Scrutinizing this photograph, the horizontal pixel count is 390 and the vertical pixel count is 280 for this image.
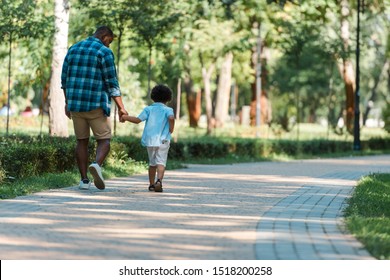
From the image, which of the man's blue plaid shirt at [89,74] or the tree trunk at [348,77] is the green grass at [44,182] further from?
the tree trunk at [348,77]

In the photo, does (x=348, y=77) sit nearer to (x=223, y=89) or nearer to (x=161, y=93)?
(x=223, y=89)

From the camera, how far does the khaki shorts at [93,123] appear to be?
13172 mm

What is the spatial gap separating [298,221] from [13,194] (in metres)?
3.91

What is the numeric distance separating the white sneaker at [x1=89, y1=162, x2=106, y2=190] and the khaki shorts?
0.59 meters

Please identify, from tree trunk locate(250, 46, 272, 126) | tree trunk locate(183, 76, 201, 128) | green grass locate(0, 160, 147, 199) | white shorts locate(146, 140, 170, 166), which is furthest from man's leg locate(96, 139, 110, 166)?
tree trunk locate(183, 76, 201, 128)

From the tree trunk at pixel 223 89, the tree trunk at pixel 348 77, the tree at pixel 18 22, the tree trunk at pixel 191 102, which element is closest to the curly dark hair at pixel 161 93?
the tree at pixel 18 22

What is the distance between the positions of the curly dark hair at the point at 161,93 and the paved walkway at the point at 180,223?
47.9 inches

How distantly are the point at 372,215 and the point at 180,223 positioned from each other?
249 cm

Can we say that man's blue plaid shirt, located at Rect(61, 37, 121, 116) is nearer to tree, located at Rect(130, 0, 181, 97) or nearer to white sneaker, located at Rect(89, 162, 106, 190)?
white sneaker, located at Rect(89, 162, 106, 190)

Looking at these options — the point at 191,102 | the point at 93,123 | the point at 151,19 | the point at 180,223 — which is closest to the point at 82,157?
the point at 93,123

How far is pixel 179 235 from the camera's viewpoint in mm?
8719

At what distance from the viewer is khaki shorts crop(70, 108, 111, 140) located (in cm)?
1317
